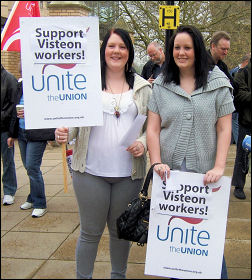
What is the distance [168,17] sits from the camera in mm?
6516

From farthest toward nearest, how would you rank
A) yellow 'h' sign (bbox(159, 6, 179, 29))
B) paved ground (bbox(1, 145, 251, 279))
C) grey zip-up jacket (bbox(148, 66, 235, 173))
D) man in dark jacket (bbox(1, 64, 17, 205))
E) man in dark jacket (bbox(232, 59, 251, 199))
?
1. yellow 'h' sign (bbox(159, 6, 179, 29))
2. man in dark jacket (bbox(1, 64, 17, 205))
3. paved ground (bbox(1, 145, 251, 279))
4. man in dark jacket (bbox(232, 59, 251, 199))
5. grey zip-up jacket (bbox(148, 66, 235, 173))

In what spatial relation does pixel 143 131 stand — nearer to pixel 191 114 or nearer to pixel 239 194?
pixel 191 114

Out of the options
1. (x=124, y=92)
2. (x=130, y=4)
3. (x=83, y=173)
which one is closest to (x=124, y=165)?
(x=83, y=173)

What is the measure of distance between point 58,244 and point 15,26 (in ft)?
7.69

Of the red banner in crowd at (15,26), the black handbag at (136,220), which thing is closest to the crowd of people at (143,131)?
the black handbag at (136,220)

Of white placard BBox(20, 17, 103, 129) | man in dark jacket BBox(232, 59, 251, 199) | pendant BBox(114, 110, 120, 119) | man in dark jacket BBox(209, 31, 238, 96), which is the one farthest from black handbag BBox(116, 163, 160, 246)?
man in dark jacket BBox(209, 31, 238, 96)

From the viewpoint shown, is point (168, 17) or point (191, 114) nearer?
point (191, 114)

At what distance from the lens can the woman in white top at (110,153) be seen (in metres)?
2.38

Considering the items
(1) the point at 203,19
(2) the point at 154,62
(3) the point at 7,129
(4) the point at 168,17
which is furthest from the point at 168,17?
(1) the point at 203,19

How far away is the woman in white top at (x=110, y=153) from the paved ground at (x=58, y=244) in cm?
62

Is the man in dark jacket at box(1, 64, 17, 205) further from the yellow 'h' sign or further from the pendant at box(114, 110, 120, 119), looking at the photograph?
the yellow 'h' sign

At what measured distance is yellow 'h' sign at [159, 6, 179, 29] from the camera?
646cm

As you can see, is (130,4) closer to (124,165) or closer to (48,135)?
(48,135)

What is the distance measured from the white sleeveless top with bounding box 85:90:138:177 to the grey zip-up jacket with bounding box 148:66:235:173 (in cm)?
22
